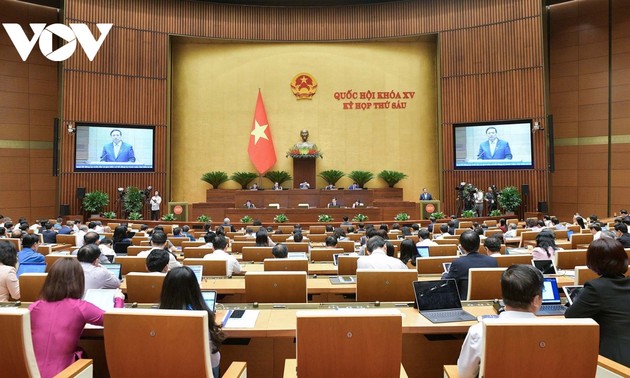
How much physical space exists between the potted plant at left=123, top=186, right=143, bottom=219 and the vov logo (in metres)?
4.28

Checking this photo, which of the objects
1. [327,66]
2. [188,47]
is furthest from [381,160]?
[188,47]

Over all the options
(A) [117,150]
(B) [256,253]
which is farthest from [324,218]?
(B) [256,253]

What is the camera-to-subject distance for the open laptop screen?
282cm

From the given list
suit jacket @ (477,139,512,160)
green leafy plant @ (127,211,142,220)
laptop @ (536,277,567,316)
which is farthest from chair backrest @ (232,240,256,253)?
suit jacket @ (477,139,512,160)

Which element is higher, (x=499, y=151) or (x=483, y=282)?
(x=499, y=151)

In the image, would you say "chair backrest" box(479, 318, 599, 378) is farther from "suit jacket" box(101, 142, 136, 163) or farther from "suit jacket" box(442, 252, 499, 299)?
"suit jacket" box(101, 142, 136, 163)

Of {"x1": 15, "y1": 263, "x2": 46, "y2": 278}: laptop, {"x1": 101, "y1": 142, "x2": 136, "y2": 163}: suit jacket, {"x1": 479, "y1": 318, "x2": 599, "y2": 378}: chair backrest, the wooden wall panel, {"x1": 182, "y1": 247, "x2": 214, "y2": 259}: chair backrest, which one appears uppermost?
the wooden wall panel

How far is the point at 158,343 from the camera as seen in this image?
186 centimetres

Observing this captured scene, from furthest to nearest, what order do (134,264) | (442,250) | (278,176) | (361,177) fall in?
1. (278,176)
2. (361,177)
3. (442,250)
4. (134,264)

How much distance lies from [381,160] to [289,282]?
1348 cm

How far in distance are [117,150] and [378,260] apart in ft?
41.7

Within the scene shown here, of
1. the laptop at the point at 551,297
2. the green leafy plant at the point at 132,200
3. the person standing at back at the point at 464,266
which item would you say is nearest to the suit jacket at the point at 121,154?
the green leafy plant at the point at 132,200

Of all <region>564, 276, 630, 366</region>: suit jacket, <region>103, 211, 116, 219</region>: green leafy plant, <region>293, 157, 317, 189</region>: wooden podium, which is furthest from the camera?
<region>293, 157, 317, 189</region>: wooden podium

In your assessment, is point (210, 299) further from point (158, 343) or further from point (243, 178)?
point (243, 178)
